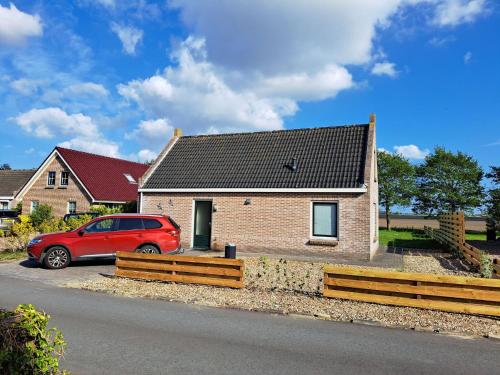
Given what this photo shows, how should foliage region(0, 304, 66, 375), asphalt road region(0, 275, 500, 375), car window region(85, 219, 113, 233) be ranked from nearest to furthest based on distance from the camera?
1. foliage region(0, 304, 66, 375)
2. asphalt road region(0, 275, 500, 375)
3. car window region(85, 219, 113, 233)

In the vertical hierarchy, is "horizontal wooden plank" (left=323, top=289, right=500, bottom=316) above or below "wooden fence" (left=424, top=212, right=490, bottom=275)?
below

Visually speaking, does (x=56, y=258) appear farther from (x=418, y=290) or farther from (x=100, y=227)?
(x=418, y=290)

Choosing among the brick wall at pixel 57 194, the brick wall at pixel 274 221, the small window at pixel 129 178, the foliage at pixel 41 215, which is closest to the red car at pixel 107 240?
the brick wall at pixel 274 221

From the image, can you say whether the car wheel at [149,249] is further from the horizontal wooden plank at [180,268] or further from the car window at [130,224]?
the horizontal wooden plank at [180,268]

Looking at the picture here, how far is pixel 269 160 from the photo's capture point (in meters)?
19.2

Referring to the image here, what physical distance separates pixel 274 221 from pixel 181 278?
7370 millimetres

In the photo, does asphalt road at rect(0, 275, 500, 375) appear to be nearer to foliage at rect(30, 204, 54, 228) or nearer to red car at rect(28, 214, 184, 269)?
red car at rect(28, 214, 184, 269)

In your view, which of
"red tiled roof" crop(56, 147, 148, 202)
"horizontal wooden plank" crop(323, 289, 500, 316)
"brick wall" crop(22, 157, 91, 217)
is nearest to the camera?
"horizontal wooden plank" crop(323, 289, 500, 316)

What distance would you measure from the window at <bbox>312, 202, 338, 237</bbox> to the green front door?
5.17 m

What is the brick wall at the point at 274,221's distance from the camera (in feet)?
52.3

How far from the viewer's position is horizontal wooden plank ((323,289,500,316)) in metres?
7.85

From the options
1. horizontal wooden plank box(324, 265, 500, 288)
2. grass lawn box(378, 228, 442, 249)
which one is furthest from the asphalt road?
grass lawn box(378, 228, 442, 249)

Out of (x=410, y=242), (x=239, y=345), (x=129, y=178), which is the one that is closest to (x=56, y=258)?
(x=239, y=345)

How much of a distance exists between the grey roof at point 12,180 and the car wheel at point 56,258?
30097 millimetres
